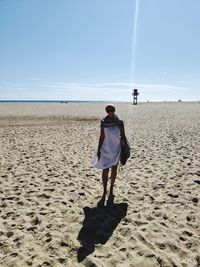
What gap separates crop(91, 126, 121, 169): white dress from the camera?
250 inches


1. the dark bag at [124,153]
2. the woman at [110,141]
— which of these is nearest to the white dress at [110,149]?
the woman at [110,141]

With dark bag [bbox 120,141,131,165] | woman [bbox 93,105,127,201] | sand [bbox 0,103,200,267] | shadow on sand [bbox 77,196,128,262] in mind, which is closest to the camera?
sand [bbox 0,103,200,267]

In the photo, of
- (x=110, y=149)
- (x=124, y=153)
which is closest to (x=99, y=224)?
(x=110, y=149)

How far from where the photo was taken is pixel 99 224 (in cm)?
550

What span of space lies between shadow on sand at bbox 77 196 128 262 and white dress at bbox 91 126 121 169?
0.95m

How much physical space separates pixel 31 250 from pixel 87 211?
1.76 metres

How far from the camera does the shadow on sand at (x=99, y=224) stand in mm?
4707

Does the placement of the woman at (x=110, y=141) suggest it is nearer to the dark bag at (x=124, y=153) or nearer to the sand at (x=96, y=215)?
the dark bag at (x=124, y=153)

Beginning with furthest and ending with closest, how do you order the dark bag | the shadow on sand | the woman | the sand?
the dark bag < the woman < the shadow on sand < the sand

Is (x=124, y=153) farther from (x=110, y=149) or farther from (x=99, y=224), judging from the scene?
(x=99, y=224)

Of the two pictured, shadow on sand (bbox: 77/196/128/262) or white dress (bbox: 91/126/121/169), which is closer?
shadow on sand (bbox: 77/196/128/262)

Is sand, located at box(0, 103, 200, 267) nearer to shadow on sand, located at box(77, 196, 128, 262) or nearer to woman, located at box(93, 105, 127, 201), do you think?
shadow on sand, located at box(77, 196, 128, 262)

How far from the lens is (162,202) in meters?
6.50

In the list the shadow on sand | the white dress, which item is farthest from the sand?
the white dress
